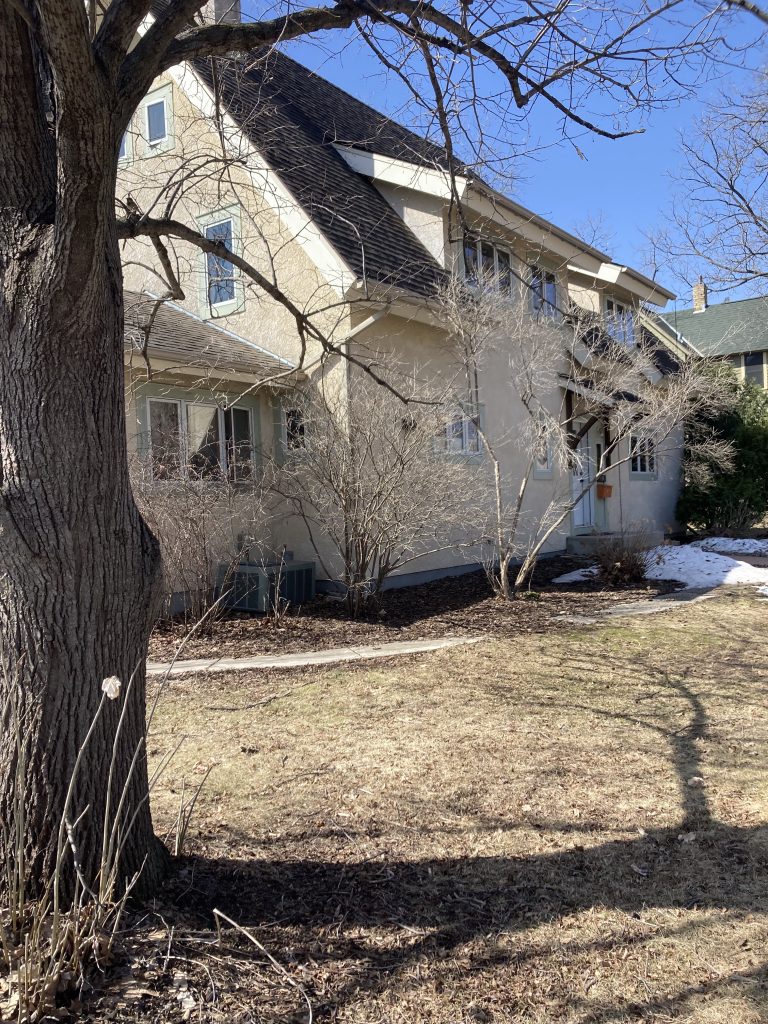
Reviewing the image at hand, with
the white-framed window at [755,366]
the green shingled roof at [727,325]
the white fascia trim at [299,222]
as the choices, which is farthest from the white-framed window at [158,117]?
the white-framed window at [755,366]

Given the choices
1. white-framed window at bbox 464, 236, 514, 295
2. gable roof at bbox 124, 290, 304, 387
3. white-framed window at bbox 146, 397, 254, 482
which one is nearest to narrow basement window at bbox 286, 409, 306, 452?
gable roof at bbox 124, 290, 304, 387

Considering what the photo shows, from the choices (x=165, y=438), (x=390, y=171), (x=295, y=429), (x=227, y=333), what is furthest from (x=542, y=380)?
(x=165, y=438)

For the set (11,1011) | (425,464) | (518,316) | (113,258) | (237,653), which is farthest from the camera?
(518,316)

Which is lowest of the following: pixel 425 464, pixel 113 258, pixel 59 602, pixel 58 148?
pixel 59 602

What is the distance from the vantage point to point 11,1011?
2330 millimetres

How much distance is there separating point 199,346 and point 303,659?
17.8 feet

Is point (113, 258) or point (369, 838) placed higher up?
point (113, 258)

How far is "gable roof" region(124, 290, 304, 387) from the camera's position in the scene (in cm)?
993

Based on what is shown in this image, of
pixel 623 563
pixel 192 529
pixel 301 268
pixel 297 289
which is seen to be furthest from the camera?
pixel 623 563

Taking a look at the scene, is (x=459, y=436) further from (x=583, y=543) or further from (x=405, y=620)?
(x=583, y=543)

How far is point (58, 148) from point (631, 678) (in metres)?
5.96

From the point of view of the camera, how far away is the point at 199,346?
1109cm

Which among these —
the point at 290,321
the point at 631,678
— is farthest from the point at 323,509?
the point at 631,678

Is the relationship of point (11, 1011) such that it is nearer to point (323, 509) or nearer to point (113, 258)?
point (113, 258)
